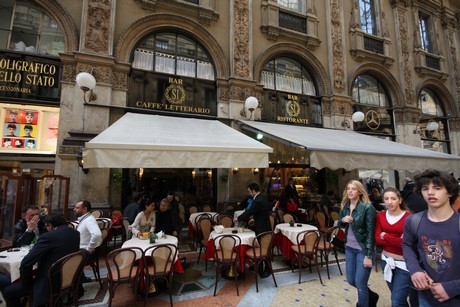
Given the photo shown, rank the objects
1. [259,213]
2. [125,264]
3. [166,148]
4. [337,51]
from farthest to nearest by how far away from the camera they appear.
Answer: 1. [337,51]
2. [259,213]
3. [166,148]
4. [125,264]

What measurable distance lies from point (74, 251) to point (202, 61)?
288 inches

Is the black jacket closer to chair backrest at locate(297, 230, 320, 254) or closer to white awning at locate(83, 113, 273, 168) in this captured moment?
chair backrest at locate(297, 230, 320, 254)

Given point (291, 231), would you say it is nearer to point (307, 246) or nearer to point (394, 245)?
point (307, 246)

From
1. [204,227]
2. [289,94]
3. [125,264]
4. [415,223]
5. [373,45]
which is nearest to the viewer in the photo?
[415,223]

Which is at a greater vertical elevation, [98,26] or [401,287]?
[98,26]

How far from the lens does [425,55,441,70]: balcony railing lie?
13.3m

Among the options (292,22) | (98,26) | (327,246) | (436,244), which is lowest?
(327,246)

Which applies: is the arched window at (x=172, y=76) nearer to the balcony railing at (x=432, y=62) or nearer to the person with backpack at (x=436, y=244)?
the person with backpack at (x=436, y=244)

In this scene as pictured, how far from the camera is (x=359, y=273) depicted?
302cm

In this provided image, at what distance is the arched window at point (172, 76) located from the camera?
7.79 metres

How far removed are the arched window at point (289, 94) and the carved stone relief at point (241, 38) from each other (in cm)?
108

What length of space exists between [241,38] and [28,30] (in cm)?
664

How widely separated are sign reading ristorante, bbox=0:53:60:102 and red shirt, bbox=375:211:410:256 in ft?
27.4

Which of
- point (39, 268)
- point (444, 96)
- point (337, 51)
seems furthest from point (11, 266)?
point (444, 96)
